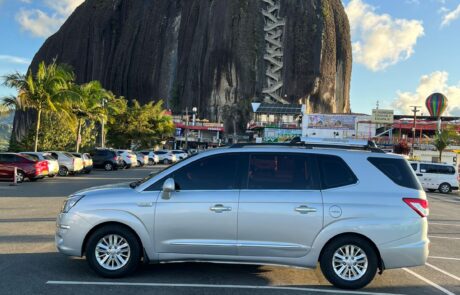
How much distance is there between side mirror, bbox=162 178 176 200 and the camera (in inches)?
240

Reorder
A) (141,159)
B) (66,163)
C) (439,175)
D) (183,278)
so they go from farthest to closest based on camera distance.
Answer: (141,159)
(439,175)
(66,163)
(183,278)

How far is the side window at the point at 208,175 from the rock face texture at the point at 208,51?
105 meters

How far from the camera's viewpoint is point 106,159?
115 feet

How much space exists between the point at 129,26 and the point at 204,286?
13218cm

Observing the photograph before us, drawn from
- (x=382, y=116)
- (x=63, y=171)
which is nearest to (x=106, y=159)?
(x=63, y=171)

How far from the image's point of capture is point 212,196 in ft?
20.3

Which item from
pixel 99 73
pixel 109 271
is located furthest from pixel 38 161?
pixel 99 73

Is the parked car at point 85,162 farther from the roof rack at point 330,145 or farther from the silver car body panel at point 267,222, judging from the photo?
the roof rack at point 330,145

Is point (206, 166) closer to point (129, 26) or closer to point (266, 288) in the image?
point (266, 288)

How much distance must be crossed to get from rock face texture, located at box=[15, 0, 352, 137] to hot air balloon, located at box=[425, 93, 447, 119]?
3854cm

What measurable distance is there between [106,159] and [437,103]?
59.7 metres

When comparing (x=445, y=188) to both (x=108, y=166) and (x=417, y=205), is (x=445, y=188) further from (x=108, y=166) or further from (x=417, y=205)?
(x=417, y=205)

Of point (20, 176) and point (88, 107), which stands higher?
point (88, 107)

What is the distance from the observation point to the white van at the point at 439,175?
29.9m
